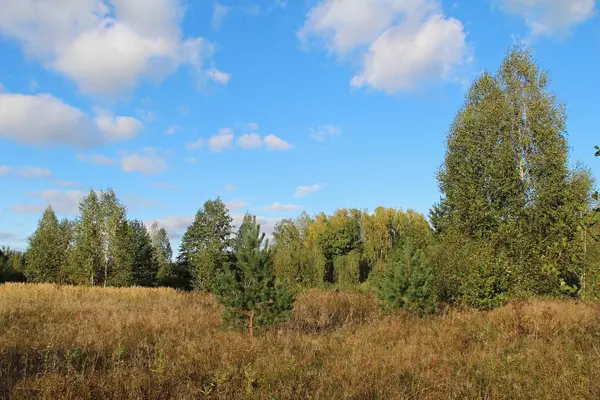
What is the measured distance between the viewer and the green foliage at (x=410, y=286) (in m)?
12.5

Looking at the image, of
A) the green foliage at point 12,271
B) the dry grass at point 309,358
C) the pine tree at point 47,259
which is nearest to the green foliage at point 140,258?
the pine tree at point 47,259

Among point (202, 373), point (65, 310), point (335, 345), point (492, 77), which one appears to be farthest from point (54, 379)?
point (492, 77)

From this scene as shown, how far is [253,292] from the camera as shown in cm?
A: 983

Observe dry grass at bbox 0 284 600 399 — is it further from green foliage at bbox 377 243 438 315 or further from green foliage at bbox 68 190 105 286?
green foliage at bbox 68 190 105 286

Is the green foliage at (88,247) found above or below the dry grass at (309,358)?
above

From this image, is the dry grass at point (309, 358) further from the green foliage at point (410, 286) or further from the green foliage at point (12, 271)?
the green foliage at point (12, 271)

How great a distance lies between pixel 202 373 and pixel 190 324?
5887 mm

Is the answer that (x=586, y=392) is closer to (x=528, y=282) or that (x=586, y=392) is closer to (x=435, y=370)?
(x=435, y=370)

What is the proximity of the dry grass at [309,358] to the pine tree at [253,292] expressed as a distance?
1.66 ft

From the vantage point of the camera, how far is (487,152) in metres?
20.3

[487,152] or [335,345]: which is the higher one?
[487,152]

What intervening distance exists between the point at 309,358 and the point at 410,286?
6015 millimetres

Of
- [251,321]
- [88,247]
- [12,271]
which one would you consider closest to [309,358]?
[251,321]

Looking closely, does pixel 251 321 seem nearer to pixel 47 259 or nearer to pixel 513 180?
pixel 513 180
